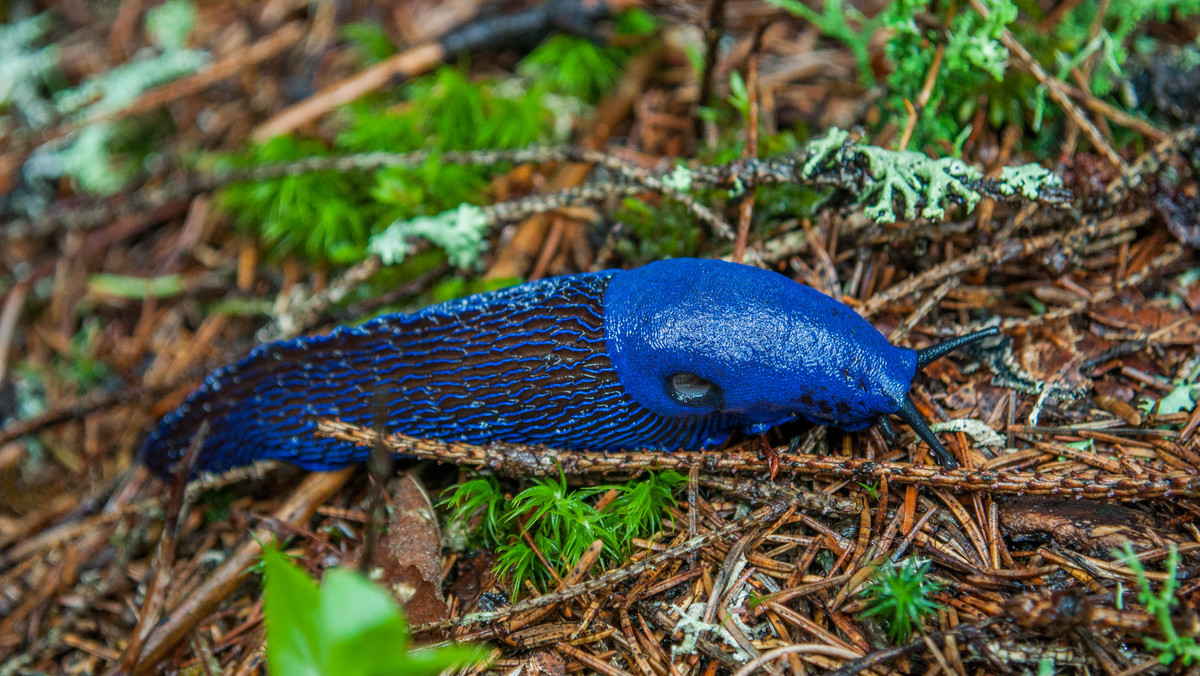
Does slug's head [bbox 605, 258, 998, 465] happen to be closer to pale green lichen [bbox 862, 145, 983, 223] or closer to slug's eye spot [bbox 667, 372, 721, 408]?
slug's eye spot [bbox 667, 372, 721, 408]

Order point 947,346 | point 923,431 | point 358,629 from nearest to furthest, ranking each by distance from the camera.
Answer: point 358,629, point 923,431, point 947,346

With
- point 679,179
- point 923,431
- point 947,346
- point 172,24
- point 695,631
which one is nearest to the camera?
point 695,631

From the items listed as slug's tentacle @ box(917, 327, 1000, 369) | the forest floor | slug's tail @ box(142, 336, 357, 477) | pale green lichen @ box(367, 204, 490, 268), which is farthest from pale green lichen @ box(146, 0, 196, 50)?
slug's tentacle @ box(917, 327, 1000, 369)

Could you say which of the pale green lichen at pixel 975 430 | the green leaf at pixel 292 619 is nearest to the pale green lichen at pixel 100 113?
the green leaf at pixel 292 619

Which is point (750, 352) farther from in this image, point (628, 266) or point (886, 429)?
point (628, 266)

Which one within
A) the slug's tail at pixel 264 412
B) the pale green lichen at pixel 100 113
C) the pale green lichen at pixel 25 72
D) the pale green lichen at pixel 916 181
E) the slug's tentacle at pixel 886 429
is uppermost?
the pale green lichen at pixel 25 72

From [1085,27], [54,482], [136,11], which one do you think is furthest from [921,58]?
[136,11]

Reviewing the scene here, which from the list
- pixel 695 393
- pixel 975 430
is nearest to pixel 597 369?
pixel 695 393

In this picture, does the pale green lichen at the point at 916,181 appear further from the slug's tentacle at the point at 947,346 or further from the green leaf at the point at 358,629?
the green leaf at the point at 358,629

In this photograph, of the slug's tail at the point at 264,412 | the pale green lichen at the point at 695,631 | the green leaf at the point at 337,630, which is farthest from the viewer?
the slug's tail at the point at 264,412
